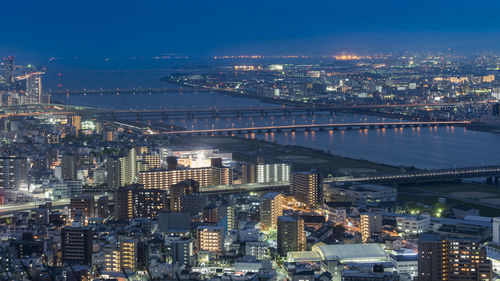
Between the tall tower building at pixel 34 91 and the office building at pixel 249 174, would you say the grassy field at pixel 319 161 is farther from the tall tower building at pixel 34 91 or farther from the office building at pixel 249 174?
the tall tower building at pixel 34 91

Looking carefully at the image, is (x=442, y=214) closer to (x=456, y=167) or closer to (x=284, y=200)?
(x=284, y=200)

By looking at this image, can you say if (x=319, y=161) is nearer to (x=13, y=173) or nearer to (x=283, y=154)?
(x=283, y=154)

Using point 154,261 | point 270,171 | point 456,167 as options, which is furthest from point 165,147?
point 154,261

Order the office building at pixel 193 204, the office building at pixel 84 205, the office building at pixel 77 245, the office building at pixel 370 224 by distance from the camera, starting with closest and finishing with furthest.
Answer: the office building at pixel 77 245
the office building at pixel 370 224
the office building at pixel 84 205
the office building at pixel 193 204

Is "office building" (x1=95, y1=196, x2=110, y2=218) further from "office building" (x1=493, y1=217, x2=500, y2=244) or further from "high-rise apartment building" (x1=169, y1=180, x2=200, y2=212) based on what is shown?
"office building" (x1=493, y1=217, x2=500, y2=244)

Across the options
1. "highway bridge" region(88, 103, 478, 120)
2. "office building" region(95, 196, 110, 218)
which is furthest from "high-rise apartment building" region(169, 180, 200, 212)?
"highway bridge" region(88, 103, 478, 120)

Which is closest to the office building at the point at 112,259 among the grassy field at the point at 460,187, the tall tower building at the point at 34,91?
the grassy field at the point at 460,187
